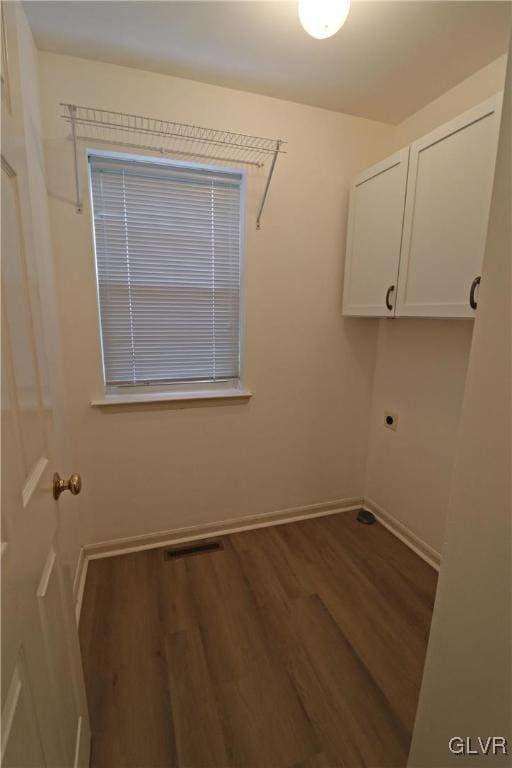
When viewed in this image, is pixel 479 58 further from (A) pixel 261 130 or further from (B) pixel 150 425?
(B) pixel 150 425

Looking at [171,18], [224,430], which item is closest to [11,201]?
[171,18]

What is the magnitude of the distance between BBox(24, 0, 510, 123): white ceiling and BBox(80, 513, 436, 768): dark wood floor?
8.45ft

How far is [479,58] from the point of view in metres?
1.54

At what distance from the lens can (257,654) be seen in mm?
1438

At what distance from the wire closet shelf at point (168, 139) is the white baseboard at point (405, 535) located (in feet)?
6.88

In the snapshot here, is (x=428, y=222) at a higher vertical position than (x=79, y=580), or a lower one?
higher

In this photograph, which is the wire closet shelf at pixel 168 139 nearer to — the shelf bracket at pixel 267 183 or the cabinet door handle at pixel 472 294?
the shelf bracket at pixel 267 183

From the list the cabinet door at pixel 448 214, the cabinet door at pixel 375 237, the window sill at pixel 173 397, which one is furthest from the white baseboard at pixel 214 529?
the cabinet door at pixel 448 214

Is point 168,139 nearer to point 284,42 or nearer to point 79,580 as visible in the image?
point 284,42

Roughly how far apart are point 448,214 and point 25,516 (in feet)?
6.04

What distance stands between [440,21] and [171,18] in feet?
3.51

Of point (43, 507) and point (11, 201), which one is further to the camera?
point (43, 507)

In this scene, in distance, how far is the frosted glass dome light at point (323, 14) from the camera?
1070 millimetres

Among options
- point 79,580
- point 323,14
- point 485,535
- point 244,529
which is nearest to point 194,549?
point 244,529
